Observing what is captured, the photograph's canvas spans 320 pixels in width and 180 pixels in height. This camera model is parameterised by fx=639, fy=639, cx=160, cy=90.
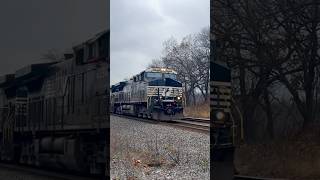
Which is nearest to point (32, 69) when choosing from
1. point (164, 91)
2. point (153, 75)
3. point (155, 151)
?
point (153, 75)

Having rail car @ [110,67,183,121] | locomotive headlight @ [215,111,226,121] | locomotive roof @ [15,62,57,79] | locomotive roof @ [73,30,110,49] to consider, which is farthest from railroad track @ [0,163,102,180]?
locomotive headlight @ [215,111,226,121]

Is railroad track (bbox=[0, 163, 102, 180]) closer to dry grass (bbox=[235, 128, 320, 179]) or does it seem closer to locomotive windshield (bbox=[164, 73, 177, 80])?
locomotive windshield (bbox=[164, 73, 177, 80])

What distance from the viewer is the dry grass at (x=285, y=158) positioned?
8.05 meters

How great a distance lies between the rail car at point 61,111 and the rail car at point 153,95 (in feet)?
0.96

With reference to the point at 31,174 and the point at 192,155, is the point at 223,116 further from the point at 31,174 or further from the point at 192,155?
the point at 31,174

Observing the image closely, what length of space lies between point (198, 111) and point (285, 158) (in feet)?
5.89

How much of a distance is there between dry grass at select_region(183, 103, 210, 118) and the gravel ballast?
0.21 metres

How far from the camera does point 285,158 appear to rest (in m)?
8.14

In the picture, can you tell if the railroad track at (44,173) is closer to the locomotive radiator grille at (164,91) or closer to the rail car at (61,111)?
the rail car at (61,111)

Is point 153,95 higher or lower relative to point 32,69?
lower

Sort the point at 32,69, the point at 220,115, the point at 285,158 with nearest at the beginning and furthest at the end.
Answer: the point at 32,69, the point at 220,115, the point at 285,158

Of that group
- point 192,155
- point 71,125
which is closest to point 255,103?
point 192,155

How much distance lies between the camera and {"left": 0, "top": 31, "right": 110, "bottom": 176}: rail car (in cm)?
601

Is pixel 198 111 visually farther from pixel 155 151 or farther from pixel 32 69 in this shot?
pixel 32 69
